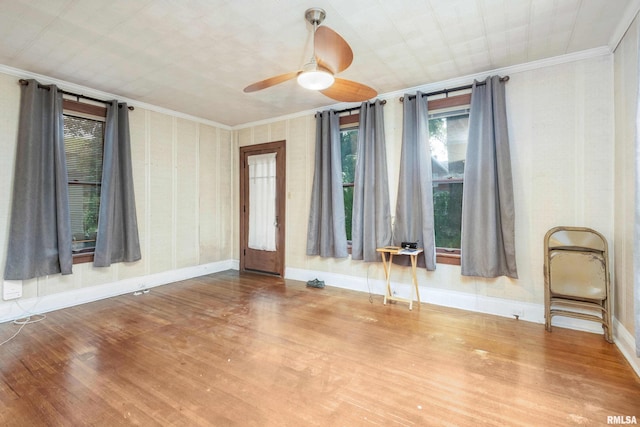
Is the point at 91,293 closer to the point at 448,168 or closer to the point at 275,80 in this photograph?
the point at 275,80

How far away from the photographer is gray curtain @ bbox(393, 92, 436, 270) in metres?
3.71

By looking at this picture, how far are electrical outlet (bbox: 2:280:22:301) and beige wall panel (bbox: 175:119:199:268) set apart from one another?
1.90 m

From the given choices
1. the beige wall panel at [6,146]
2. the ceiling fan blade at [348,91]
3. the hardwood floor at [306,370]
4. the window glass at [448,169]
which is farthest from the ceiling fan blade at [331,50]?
the beige wall panel at [6,146]

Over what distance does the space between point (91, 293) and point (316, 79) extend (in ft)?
13.1

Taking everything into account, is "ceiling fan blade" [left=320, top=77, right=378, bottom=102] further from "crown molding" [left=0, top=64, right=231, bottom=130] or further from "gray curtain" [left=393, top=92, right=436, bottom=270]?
"crown molding" [left=0, top=64, right=231, bottom=130]

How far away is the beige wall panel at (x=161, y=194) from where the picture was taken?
4.64m

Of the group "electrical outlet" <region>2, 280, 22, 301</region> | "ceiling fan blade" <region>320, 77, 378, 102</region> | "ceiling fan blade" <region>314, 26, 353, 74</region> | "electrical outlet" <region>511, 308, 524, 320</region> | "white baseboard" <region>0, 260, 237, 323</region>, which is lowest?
"electrical outlet" <region>511, 308, 524, 320</region>

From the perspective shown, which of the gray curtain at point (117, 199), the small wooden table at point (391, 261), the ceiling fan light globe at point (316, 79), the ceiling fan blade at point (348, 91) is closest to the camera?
the ceiling fan light globe at point (316, 79)

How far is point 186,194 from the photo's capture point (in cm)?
515

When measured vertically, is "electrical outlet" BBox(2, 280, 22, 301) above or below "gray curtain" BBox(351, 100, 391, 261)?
below

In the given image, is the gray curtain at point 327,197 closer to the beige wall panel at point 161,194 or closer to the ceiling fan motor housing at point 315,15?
the ceiling fan motor housing at point 315,15

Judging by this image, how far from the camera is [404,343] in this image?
2.76 metres

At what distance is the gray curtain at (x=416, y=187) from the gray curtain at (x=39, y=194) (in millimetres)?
4115

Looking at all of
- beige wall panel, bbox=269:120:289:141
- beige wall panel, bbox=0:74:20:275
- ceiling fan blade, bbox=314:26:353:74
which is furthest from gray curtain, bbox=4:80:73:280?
ceiling fan blade, bbox=314:26:353:74
